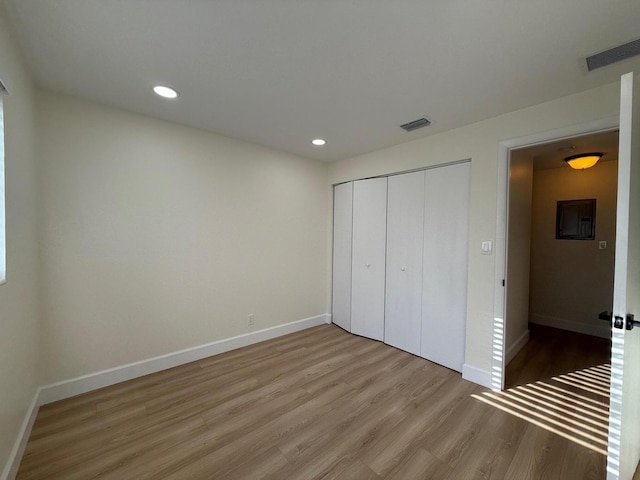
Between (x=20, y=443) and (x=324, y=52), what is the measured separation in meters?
2.99

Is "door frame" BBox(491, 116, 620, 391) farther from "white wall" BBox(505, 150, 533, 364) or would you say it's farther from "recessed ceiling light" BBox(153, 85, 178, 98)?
"recessed ceiling light" BBox(153, 85, 178, 98)

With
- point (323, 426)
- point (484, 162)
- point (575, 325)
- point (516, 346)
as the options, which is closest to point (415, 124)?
point (484, 162)

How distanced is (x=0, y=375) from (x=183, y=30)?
199 centimetres

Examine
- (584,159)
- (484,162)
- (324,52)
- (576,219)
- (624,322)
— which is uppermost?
(324,52)

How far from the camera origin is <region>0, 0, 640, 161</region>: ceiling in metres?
1.25

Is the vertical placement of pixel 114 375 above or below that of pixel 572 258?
below

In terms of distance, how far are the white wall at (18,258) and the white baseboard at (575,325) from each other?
5.83 metres

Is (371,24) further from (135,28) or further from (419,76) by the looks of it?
(135,28)

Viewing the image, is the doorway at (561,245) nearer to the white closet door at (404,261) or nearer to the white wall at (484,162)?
the white wall at (484,162)

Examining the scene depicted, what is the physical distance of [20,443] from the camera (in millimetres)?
1562

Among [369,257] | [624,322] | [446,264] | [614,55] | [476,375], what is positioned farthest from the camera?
[369,257]

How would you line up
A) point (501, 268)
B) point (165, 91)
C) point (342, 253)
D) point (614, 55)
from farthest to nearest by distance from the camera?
point (342, 253) < point (501, 268) < point (165, 91) < point (614, 55)

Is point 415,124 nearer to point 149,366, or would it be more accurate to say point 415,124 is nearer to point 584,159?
point 584,159

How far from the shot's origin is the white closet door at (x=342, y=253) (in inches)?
147
